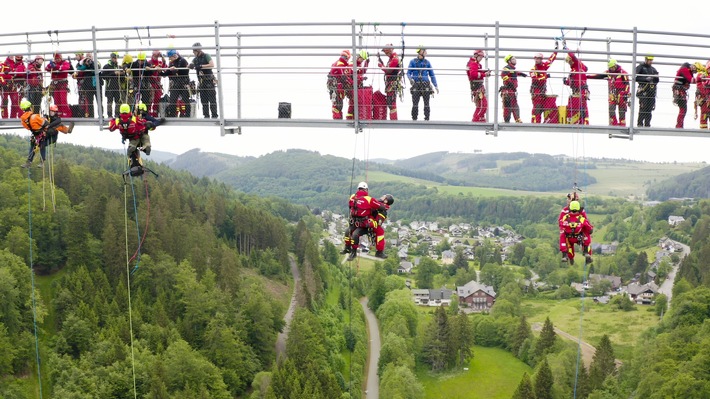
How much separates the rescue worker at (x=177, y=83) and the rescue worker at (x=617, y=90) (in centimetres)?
1115

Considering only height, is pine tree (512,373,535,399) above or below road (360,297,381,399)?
above

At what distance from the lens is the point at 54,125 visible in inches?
797

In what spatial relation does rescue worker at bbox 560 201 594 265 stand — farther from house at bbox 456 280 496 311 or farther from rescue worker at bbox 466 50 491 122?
house at bbox 456 280 496 311

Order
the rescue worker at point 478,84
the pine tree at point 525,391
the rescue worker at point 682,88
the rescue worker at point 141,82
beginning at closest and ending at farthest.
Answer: the rescue worker at point 478,84, the rescue worker at point 682,88, the rescue worker at point 141,82, the pine tree at point 525,391

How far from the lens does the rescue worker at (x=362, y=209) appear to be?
19391 mm

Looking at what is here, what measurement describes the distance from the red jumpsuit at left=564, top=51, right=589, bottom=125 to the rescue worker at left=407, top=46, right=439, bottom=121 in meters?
3.71

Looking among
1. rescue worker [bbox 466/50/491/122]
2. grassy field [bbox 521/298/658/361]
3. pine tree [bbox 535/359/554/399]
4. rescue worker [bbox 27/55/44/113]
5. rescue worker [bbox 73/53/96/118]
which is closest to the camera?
rescue worker [bbox 466/50/491/122]

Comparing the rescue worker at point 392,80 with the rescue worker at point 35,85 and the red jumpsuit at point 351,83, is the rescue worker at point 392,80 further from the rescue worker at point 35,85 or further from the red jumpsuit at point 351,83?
the rescue worker at point 35,85

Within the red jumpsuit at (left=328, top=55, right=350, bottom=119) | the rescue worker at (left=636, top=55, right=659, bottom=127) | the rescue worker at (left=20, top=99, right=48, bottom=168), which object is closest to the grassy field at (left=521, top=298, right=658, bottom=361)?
the rescue worker at (left=636, top=55, right=659, bottom=127)

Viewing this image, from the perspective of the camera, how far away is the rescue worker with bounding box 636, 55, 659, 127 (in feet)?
63.1

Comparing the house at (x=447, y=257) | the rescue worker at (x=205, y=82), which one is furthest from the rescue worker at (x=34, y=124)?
the house at (x=447, y=257)

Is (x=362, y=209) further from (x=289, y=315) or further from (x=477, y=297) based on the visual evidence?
(x=477, y=297)

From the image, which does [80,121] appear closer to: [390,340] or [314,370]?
[314,370]

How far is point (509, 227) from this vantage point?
194m
